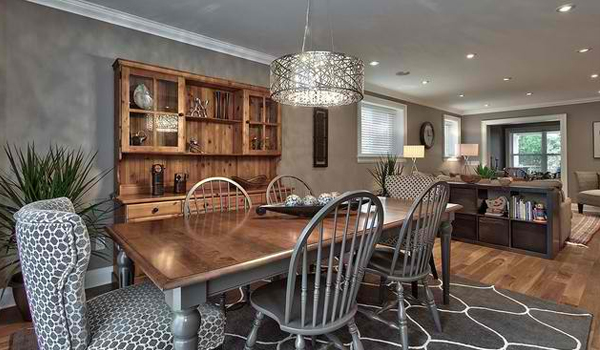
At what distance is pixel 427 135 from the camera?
703 cm

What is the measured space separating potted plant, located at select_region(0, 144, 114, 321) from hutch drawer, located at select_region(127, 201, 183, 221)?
0.80ft

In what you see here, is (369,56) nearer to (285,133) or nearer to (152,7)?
(285,133)

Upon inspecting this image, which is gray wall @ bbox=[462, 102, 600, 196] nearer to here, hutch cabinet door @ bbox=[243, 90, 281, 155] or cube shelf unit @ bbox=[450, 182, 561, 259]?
cube shelf unit @ bbox=[450, 182, 561, 259]

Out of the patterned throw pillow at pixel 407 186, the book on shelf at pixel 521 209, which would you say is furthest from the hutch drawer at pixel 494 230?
the patterned throw pillow at pixel 407 186

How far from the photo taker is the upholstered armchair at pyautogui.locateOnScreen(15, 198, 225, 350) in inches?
39.6

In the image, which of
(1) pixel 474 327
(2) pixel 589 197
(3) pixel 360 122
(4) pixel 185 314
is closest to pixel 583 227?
(2) pixel 589 197

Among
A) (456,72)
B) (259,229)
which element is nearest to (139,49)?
(259,229)

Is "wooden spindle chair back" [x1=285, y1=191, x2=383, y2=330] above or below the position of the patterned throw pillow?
below

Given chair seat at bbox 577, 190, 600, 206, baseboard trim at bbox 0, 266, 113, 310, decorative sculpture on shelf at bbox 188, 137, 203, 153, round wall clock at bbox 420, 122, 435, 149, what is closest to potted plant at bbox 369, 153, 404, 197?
round wall clock at bbox 420, 122, 435, 149

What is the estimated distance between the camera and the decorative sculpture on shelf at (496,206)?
395 cm

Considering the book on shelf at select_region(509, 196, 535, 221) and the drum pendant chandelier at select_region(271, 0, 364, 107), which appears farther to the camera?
the book on shelf at select_region(509, 196, 535, 221)

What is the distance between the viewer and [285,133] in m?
4.29

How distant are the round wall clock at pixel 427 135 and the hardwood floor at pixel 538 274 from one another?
327cm

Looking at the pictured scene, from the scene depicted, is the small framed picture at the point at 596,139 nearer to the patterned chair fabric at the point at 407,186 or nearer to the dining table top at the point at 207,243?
the patterned chair fabric at the point at 407,186
